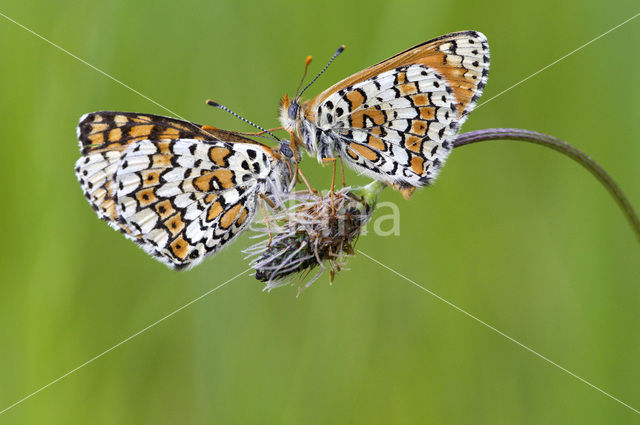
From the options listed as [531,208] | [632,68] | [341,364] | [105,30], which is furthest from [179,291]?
[632,68]

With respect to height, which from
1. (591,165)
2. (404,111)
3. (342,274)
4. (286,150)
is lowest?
(342,274)

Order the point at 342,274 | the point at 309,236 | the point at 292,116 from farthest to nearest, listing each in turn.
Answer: the point at 342,274 → the point at 292,116 → the point at 309,236

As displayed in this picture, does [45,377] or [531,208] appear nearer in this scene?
[45,377]

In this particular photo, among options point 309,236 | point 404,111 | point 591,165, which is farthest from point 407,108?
point 591,165

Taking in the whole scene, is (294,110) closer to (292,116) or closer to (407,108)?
(292,116)

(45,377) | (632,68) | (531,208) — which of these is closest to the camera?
(45,377)

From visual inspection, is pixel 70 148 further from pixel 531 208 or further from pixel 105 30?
pixel 531 208

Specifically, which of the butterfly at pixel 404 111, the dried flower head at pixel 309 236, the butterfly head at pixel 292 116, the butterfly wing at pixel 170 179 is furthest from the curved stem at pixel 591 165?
the butterfly wing at pixel 170 179

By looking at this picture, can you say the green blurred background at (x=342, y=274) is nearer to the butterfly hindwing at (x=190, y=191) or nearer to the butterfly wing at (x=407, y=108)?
the butterfly hindwing at (x=190, y=191)
